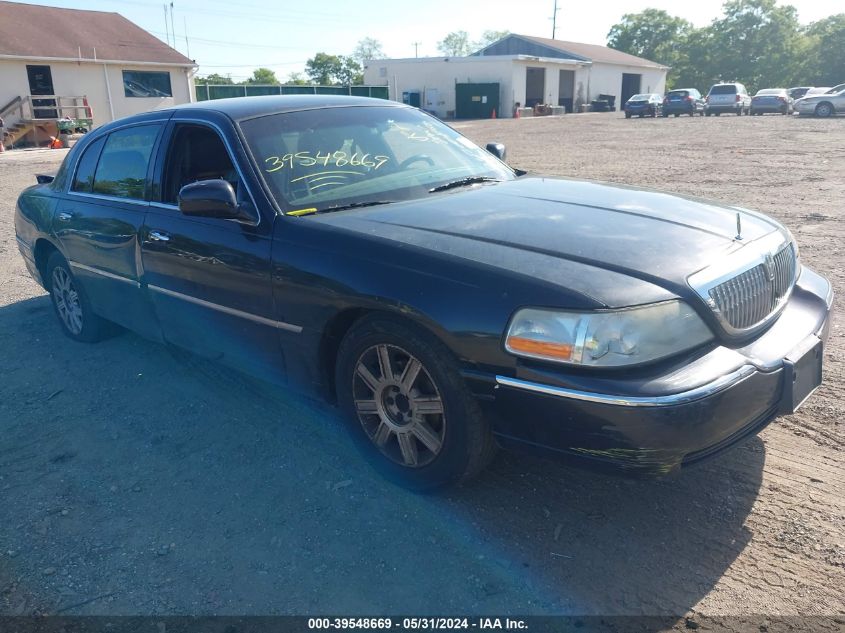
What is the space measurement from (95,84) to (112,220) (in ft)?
103

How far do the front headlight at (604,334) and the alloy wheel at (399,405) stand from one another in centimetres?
52

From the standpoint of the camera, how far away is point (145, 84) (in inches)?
1298

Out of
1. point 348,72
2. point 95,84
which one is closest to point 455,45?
point 348,72

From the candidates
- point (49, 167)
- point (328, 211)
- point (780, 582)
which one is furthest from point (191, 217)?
point (49, 167)

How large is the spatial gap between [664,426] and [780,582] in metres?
0.78

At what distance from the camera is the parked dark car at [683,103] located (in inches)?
1549

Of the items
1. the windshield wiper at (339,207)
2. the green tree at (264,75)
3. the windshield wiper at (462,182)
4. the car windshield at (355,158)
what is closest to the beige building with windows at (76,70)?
the car windshield at (355,158)

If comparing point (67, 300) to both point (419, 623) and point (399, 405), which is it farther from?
point (419, 623)

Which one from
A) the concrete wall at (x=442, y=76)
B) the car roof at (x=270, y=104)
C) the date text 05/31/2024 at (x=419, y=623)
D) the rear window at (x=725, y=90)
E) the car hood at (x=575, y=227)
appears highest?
the concrete wall at (x=442, y=76)

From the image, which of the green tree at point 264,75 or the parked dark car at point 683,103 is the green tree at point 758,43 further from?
the green tree at point 264,75

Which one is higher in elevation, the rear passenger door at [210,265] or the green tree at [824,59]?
the green tree at [824,59]

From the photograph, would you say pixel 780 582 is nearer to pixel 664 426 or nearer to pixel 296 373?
pixel 664 426

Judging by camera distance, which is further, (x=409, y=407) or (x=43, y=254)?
(x=43, y=254)

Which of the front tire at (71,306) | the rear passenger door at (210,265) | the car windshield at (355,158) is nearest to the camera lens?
the rear passenger door at (210,265)
